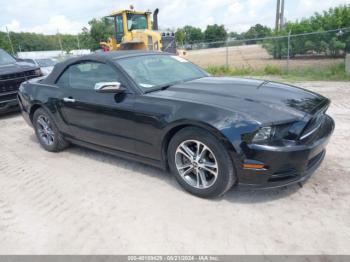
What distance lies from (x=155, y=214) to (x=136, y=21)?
12.8 m

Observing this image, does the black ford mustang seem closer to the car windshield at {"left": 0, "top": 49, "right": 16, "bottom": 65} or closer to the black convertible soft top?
the black convertible soft top

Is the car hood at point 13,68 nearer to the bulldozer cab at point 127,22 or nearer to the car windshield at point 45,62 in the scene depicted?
the car windshield at point 45,62

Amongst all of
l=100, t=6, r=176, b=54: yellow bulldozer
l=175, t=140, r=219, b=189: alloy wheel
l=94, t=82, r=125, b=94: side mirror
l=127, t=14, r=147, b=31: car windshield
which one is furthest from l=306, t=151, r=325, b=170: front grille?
l=127, t=14, r=147, b=31: car windshield

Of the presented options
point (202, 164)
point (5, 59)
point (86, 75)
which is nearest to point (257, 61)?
point (5, 59)

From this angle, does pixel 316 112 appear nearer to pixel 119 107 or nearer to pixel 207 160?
pixel 207 160

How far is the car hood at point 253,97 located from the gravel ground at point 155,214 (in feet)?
2.93

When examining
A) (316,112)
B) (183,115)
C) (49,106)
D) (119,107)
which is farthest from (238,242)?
(49,106)

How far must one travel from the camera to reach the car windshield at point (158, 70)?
151 inches

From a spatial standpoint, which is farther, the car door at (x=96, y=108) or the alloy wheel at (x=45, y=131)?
the alloy wheel at (x=45, y=131)

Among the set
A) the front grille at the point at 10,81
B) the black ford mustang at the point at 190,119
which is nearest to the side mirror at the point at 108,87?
the black ford mustang at the point at 190,119

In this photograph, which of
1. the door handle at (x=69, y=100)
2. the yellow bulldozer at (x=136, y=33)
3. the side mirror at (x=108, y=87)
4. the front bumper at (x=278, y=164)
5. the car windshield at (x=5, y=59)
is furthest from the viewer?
the yellow bulldozer at (x=136, y=33)

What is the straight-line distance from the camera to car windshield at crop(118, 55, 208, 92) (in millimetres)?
3840

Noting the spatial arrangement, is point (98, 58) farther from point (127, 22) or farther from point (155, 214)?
point (127, 22)

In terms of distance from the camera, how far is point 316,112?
319 centimetres
